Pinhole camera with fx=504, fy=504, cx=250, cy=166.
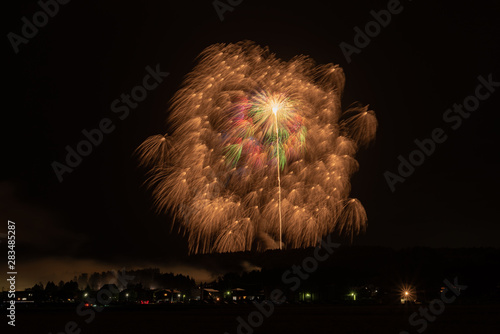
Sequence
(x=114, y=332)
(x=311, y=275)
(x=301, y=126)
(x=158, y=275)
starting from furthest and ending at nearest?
(x=158, y=275), (x=311, y=275), (x=301, y=126), (x=114, y=332)

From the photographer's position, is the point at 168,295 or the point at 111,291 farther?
the point at 111,291

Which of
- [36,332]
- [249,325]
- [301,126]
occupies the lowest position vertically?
[36,332]

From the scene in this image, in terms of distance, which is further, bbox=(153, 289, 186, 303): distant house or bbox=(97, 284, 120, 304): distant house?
bbox=(97, 284, 120, 304): distant house

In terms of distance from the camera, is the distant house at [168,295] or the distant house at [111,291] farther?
the distant house at [111,291]

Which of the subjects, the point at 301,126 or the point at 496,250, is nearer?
the point at 301,126

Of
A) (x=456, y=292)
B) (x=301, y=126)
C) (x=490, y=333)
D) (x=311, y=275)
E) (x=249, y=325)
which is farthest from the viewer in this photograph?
(x=311, y=275)

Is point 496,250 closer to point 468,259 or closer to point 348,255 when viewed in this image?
point 468,259

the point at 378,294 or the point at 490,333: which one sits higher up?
the point at 378,294

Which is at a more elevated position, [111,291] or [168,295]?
[168,295]

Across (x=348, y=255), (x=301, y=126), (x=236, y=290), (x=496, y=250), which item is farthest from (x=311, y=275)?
(x=301, y=126)

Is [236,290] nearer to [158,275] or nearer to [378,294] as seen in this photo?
[378,294]

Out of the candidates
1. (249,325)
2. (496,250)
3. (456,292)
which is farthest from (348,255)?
(249,325)
